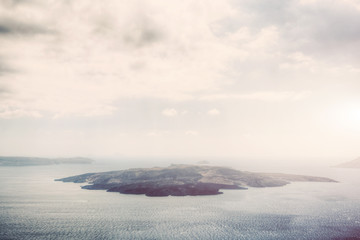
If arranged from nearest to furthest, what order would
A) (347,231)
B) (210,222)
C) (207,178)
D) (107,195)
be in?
(347,231) < (210,222) < (107,195) < (207,178)

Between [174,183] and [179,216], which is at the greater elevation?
[174,183]

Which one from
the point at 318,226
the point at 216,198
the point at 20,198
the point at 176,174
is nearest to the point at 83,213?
Result: the point at 20,198

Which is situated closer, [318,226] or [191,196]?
[318,226]

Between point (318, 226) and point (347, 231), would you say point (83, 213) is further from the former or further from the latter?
point (347, 231)

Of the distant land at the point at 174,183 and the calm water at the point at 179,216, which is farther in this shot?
the distant land at the point at 174,183

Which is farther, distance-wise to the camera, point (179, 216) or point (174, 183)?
point (174, 183)

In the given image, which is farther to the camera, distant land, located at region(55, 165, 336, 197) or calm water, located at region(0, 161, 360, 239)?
distant land, located at region(55, 165, 336, 197)

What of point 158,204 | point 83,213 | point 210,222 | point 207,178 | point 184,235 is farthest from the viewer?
point 207,178
